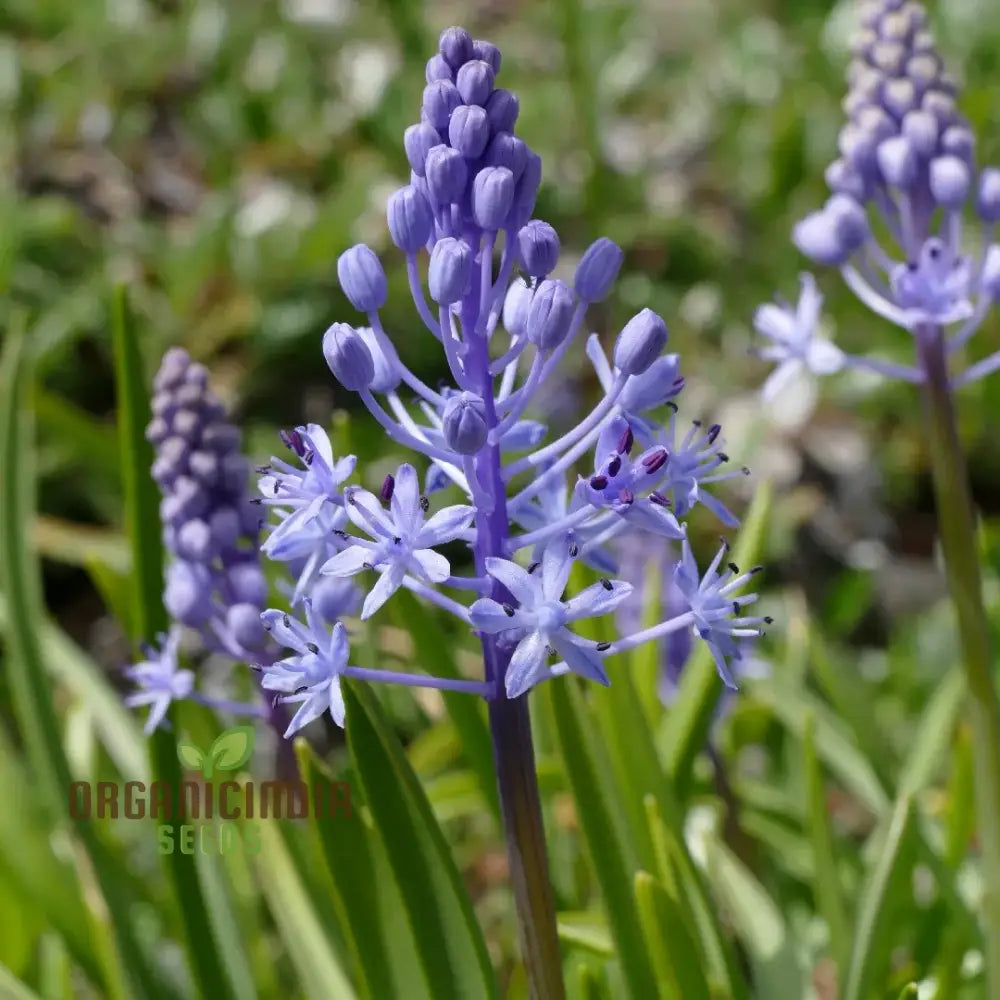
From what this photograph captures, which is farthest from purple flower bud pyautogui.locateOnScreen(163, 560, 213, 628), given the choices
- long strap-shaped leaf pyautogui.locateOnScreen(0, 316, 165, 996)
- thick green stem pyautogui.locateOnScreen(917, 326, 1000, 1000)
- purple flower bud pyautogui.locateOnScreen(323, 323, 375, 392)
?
thick green stem pyautogui.locateOnScreen(917, 326, 1000, 1000)

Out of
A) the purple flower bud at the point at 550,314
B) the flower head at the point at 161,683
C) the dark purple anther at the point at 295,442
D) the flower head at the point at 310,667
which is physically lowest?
the flower head at the point at 161,683

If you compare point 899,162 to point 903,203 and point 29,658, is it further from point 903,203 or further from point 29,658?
point 29,658

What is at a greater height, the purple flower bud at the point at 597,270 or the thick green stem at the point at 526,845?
the purple flower bud at the point at 597,270

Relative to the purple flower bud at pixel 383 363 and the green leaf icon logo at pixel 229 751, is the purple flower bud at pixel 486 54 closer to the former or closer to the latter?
the purple flower bud at pixel 383 363

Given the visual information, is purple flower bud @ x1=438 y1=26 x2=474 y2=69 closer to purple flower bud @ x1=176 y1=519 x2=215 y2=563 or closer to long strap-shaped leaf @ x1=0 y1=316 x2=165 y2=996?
purple flower bud @ x1=176 y1=519 x2=215 y2=563

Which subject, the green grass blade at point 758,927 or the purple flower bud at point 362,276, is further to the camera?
the green grass blade at point 758,927

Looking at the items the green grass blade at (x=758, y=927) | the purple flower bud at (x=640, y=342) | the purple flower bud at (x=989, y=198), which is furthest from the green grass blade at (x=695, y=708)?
the purple flower bud at (x=640, y=342)
